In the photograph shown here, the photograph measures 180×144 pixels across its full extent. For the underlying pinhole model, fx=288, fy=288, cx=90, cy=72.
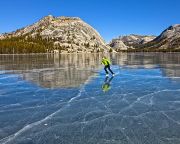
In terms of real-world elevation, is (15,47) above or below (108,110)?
above

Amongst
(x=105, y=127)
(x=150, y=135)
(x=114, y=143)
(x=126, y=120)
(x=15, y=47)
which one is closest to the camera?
(x=114, y=143)

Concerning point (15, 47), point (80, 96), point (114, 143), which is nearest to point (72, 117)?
point (114, 143)

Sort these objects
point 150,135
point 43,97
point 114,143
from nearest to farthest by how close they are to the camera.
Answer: point 114,143 → point 150,135 → point 43,97

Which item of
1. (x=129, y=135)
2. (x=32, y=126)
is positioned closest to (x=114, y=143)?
(x=129, y=135)

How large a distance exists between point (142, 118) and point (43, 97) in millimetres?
7723

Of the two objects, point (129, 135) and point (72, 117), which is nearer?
point (129, 135)

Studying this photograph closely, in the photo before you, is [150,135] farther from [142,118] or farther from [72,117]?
[72,117]

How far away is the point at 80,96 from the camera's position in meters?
18.8

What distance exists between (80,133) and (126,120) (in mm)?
2717

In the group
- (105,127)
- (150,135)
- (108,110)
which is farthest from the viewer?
(108,110)

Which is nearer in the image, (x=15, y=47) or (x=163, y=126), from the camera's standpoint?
(x=163, y=126)

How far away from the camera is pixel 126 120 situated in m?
12.7

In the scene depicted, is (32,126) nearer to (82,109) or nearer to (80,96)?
(82,109)

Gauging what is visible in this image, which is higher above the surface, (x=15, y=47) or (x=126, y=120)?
(x=15, y=47)
